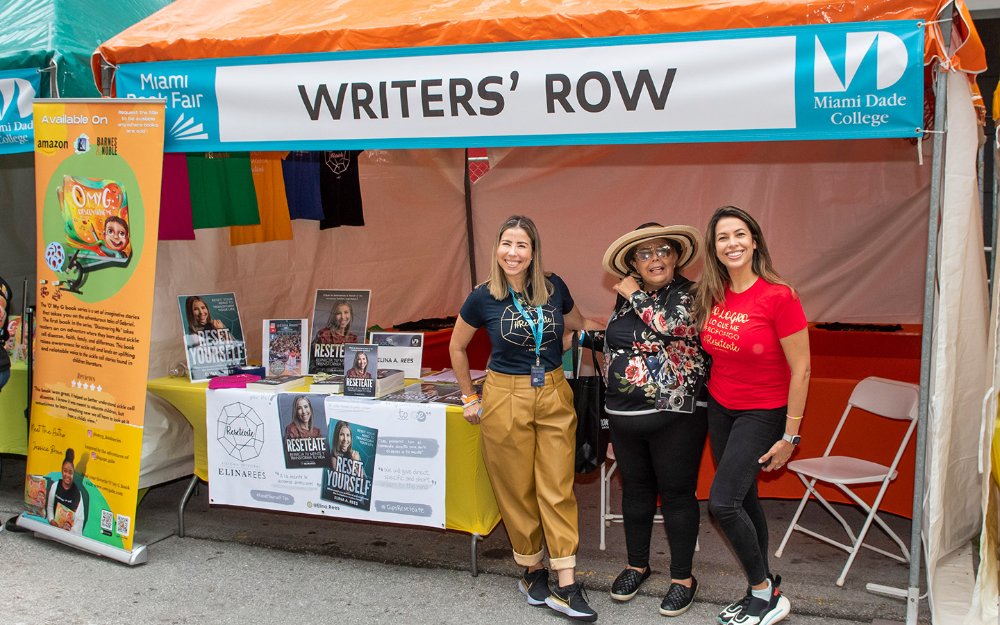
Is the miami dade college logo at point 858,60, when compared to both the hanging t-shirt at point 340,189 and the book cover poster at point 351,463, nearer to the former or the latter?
the book cover poster at point 351,463

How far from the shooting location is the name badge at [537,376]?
351 cm

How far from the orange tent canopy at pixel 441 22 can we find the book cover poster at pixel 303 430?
60.6 inches

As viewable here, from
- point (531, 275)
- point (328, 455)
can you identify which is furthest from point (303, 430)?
point (531, 275)

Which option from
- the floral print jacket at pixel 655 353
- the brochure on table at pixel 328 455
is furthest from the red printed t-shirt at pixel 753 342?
the brochure on table at pixel 328 455

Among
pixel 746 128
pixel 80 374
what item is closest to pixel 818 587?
pixel 746 128

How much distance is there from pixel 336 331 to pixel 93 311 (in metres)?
1.14

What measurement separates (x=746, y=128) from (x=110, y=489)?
125 inches

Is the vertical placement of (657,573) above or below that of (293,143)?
below

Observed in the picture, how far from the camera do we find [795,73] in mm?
3086

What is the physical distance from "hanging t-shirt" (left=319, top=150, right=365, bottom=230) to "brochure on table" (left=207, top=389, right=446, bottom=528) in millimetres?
2128

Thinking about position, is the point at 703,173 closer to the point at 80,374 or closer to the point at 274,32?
the point at 274,32

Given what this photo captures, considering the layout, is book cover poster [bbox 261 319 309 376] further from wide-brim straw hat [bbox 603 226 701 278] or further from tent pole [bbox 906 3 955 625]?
tent pole [bbox 906 3 955 625]

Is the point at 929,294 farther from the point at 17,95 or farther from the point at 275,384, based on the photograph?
the point at 17,95

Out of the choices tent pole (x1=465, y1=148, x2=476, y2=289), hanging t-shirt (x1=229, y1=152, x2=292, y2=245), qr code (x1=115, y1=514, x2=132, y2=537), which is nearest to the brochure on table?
qr code (x1=115, y1=514, x2=132, y2=537)
